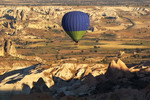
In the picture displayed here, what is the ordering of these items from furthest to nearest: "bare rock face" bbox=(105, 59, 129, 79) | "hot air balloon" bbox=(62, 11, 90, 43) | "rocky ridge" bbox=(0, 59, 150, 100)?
"hot air balloon" bbox=(62, 11, 90, 43) < "bare rock face" bbox=(105, 59, 129, 79) < "rocky ridge" bbox=(0, 59, 150, 100)

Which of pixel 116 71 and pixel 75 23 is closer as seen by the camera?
pixel 116 71

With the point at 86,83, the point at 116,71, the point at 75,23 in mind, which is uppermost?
the point at 75,23

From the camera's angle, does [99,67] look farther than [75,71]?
Yes

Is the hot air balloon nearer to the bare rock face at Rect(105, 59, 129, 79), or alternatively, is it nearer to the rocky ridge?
the rocky ridge

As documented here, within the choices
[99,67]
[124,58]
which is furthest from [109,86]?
[124,58]

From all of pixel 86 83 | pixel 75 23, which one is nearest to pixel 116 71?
pixel 86 83

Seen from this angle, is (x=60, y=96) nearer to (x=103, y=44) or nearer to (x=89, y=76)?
(x=89, y=76)

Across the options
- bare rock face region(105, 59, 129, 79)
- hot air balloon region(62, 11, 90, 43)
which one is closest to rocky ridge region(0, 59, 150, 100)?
bare rock face region(105, 59, 129, 79)

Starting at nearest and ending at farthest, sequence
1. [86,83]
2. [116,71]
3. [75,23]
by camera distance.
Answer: [116,71], [86,83], [75,23]

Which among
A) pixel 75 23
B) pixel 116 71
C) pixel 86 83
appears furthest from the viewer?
pixel 75 23

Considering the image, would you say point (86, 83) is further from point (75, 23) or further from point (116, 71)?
point (75, 23)

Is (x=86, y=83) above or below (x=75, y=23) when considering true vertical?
below
